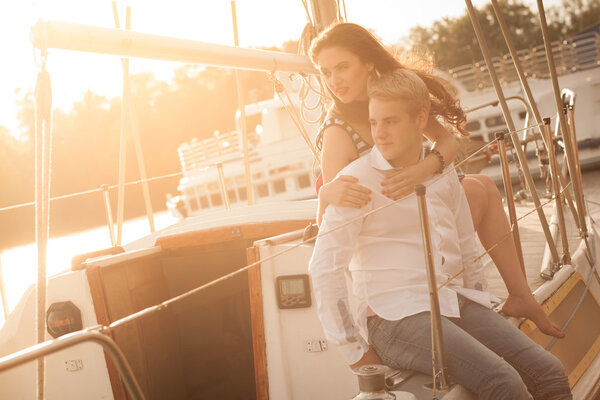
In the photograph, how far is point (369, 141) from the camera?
228 centimetres

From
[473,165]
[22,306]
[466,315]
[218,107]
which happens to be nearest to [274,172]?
[473,165]

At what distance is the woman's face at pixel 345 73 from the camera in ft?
7.62

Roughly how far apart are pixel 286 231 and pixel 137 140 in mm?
2339

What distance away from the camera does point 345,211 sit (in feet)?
6.63

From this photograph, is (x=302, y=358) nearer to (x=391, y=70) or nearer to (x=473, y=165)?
(x=391, y=70)

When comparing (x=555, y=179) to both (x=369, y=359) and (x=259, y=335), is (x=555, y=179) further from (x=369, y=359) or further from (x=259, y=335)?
(x=369, y=359)

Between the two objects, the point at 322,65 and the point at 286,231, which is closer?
the point at 322,65

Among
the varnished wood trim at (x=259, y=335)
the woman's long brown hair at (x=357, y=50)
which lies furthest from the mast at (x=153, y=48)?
the varnished wood trim at (x=259, y=335)

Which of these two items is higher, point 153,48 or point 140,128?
point 140,128

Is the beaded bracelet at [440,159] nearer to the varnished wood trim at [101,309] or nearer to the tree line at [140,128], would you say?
the varnished wood trim at [101,309]

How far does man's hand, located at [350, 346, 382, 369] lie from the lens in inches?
79.9

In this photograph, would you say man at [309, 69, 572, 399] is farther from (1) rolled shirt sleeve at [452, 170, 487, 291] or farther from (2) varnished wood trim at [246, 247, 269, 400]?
(2) varnished wood trim at [246, 247, 269, 400]

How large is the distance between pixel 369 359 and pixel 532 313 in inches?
37.7

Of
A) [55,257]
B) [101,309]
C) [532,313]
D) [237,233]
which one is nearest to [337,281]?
[532,313]
